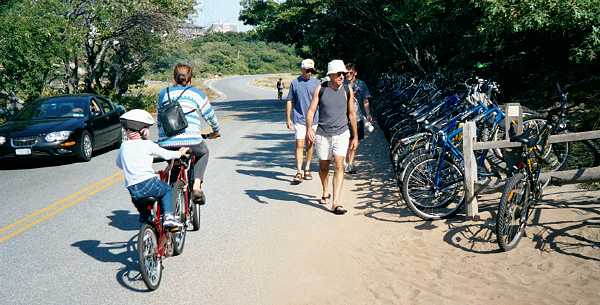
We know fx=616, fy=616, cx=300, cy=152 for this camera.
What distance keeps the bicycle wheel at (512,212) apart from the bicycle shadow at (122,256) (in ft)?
11.0

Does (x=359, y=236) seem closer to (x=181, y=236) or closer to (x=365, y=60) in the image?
(x=181, y=236)

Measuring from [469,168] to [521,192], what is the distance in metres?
0.99

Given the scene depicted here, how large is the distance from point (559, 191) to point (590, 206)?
80 cm

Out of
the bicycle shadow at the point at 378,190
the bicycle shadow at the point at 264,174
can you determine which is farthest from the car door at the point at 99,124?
the bicycle shadow at the point at 378,190

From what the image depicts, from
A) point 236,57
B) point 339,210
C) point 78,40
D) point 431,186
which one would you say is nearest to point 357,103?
point 339,210

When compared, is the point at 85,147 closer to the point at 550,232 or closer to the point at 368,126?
the point at 368,126

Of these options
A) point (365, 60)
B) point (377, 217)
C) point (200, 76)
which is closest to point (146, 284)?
point (377, 217)

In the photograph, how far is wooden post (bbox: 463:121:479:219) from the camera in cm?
715

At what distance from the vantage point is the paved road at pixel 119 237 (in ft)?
17.9

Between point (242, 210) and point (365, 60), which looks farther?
point (365, 60)

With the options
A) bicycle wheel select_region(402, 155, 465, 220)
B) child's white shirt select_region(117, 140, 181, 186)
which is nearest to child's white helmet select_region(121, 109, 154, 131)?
child's white shirt select_region(117, 140, 181, 186)

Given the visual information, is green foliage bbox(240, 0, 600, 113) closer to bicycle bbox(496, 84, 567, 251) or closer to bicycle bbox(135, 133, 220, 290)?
bicycle bbox(496, 84, 567, 251)

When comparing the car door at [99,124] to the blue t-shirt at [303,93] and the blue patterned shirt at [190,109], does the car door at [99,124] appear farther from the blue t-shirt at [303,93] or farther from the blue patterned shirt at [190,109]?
the blue patterned shirt at [190,109]

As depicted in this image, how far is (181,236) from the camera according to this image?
6.48 m
